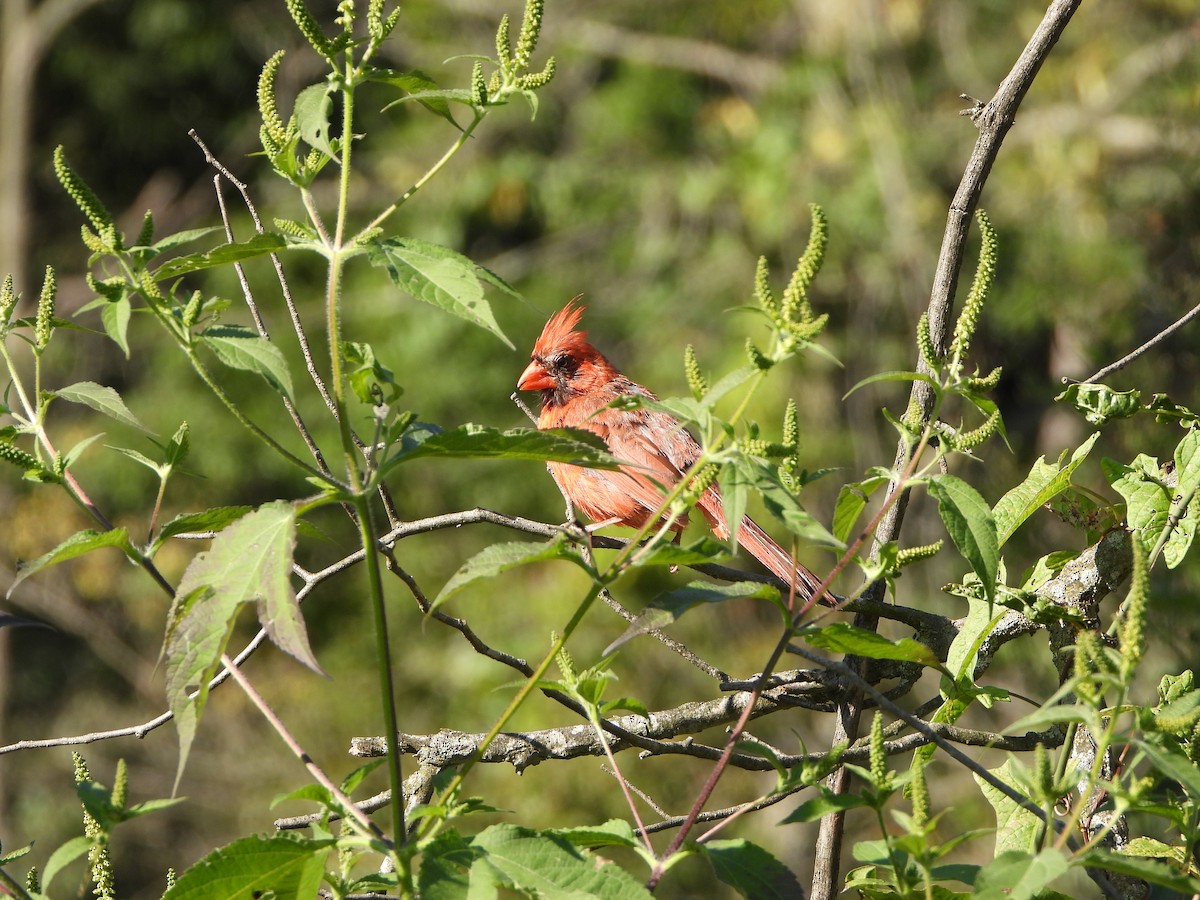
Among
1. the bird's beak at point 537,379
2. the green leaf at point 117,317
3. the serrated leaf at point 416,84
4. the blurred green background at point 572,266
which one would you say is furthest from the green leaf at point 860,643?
the bird's beak at point 537,379

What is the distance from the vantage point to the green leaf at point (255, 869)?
123 centimetres

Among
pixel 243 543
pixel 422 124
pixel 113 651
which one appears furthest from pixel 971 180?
pixel 113 651

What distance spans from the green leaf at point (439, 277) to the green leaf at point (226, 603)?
9.8 inches

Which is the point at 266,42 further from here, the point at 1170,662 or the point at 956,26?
the point at 1170,662

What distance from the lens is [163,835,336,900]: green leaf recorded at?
1227mm

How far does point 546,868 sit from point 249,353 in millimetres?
569

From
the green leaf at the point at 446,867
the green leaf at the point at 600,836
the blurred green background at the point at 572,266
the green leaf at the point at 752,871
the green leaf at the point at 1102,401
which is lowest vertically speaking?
the blurred green background at the point at 572,266

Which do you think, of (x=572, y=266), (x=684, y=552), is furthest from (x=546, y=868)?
(x=572, y=266)

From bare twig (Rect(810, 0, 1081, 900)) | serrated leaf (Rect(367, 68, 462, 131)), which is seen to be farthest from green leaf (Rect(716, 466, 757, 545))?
bare twig (Rect(810, 0, 1081, 900))

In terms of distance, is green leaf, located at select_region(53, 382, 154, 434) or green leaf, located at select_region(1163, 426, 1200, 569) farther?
green leaf, located at select_region(1163, 426, 1200, 569)

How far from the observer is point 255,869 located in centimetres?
124

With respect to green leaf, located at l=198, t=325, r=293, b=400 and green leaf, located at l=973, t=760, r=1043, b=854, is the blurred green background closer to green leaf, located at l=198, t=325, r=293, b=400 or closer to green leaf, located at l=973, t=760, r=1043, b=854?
green leaf, located at l=973, t=760, r=1043, b=854

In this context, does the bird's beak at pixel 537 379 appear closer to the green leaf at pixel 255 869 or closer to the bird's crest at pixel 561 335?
the bird's crest at pixel 561 335

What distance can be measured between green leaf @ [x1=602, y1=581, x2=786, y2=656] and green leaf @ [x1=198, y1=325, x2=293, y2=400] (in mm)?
399
